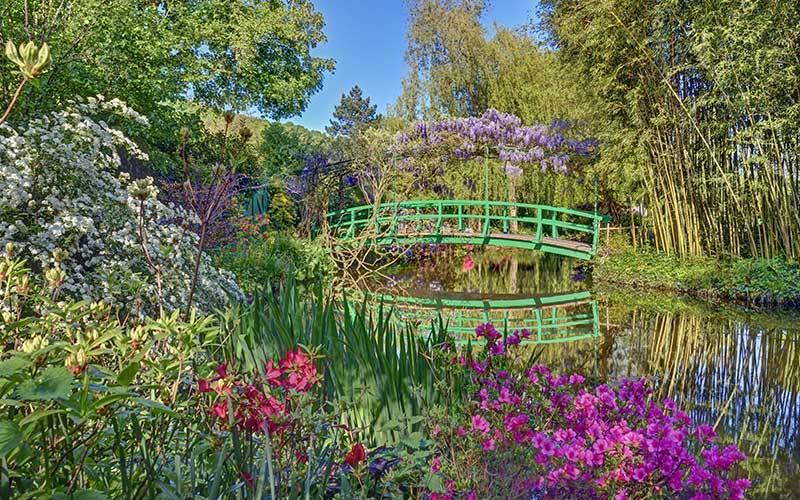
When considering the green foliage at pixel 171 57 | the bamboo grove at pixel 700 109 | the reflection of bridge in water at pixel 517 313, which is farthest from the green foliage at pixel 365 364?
the bamboo grove at pixel 700 109

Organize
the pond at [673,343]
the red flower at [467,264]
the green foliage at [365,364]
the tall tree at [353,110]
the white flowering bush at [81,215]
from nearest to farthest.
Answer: the green foliage at [365,364]
the white flowering bush at [81,215]
the pond at [673,343]
the red flower at [467,264]
the tall tree at [353,110]

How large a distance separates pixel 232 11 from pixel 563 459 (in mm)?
14514

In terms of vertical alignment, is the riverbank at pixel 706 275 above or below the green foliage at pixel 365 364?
above

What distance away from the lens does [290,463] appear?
43.4 inches

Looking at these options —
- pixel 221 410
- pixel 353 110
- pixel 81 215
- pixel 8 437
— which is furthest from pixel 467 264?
pixel 353 110

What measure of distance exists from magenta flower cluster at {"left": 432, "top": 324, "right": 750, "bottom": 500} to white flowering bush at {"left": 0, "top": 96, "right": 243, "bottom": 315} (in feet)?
6.18

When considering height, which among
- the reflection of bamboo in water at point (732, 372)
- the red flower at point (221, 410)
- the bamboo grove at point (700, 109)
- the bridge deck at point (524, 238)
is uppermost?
the bamboo grove at point (700, 109)

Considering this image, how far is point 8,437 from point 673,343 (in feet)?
19.0

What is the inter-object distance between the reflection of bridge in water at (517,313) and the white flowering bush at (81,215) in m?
2.41

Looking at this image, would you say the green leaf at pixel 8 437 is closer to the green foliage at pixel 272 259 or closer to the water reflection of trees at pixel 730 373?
the water reflection of trees at pixel 730 373

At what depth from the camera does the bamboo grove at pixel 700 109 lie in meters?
6.66

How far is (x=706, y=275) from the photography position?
26.0 feet

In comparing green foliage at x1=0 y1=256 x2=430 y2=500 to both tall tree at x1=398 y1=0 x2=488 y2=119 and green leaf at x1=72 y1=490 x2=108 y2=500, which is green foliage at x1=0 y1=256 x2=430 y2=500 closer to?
green leaf at x1=72 y1=490 x2=108 y2=500

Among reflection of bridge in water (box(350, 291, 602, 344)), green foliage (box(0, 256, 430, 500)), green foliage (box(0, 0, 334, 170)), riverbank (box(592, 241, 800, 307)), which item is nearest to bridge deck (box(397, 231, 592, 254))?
riverbank (box(592, 241, 800, 307))
